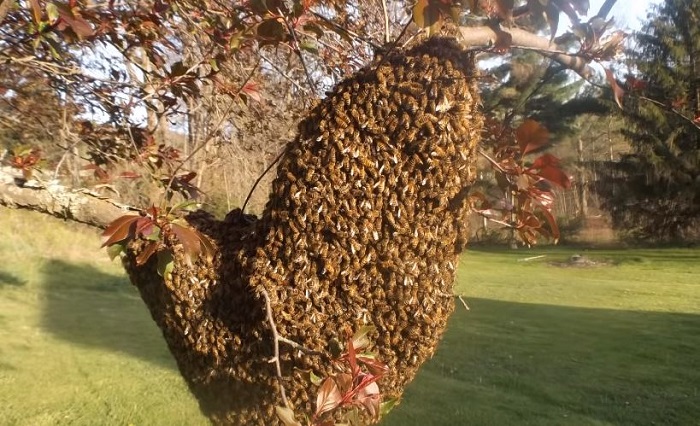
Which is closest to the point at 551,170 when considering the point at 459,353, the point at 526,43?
the point at 526,43

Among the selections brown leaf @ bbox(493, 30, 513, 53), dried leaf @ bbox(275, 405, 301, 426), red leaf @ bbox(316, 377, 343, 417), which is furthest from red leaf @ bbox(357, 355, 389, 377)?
brown leaf @ bbox(493, 30, 513, 53)

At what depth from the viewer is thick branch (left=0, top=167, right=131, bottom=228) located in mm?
2129

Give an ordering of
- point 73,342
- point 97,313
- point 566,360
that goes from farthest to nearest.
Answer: point 97,313 < point 73,342 < point 566,360

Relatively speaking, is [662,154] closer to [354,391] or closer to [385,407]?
[385,407]

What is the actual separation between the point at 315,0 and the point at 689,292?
15.1 m

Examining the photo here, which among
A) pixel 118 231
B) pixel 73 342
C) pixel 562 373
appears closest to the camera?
pixel 118 231

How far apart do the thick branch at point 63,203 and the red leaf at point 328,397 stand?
106 centimetres

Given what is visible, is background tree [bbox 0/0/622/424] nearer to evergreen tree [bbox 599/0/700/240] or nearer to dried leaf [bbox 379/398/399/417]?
dried leaf [bbox 379/398/399/417]

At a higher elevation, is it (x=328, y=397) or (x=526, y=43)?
(x=526, y=43)

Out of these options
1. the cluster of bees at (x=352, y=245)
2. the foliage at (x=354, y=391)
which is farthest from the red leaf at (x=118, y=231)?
the foliage at (x=354, y=391)

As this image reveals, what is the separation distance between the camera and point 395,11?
3.87 meters

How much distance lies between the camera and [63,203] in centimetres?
213

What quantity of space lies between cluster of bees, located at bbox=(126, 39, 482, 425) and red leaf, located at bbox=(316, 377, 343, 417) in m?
0.47

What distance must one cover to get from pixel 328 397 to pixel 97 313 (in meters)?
11.1
